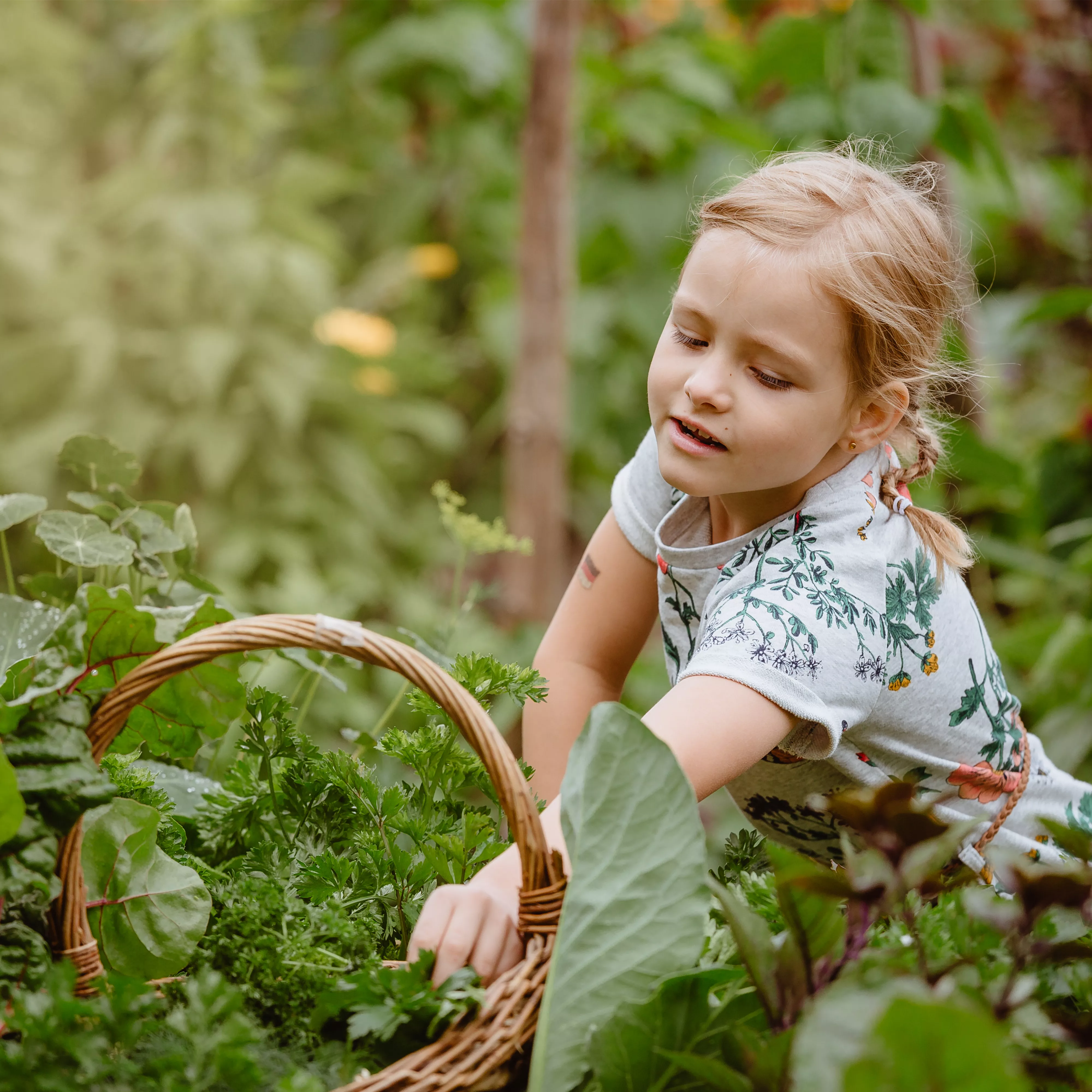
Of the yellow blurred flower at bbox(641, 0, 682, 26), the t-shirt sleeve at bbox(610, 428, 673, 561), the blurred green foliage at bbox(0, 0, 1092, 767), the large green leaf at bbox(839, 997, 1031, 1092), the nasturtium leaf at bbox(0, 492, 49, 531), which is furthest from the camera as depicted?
the yellow blurred flower at bbox(641, 0, 682, 26)

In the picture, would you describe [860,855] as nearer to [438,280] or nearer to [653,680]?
[653,680]

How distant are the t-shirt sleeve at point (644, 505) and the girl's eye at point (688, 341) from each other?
162 mm

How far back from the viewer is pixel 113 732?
61 centimetres

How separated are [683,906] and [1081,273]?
2.53 m

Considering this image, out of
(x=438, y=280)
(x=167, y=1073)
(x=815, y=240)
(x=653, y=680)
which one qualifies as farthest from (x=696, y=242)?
(x=438, y=280)

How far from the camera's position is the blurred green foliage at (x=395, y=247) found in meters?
2.18

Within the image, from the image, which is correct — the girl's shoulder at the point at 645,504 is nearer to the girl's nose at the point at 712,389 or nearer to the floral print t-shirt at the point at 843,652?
the floral print t-shirt at the point at 843,652

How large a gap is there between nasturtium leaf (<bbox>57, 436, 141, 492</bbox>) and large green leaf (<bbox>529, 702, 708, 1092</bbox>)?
0.45 m

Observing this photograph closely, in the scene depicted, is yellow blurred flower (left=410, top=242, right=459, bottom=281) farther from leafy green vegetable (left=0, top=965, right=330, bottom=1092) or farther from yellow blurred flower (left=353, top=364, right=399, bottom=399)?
leafy green vegetable (left=0, top=965, right=330, bottom=1092)

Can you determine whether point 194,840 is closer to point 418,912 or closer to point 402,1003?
point 418,912

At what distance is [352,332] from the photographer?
2.96 meters

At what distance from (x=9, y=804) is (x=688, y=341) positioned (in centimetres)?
52

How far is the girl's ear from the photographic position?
31.0 inches

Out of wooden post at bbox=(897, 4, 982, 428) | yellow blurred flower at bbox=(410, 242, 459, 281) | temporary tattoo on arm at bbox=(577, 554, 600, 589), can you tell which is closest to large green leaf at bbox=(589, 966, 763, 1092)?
temporary tattoo on arm at bbox=(577, 554, 600, 589)
